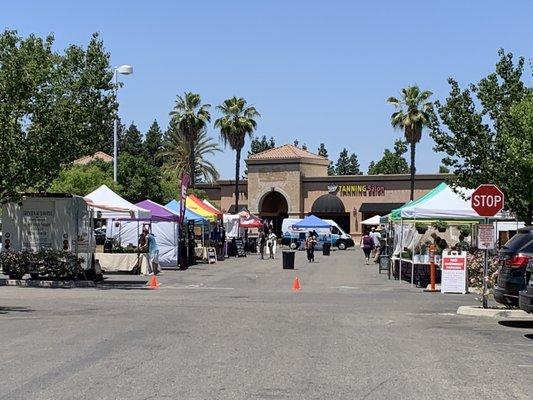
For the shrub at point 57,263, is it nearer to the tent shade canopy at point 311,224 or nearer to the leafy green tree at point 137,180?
the leafy green tree at point 137,180

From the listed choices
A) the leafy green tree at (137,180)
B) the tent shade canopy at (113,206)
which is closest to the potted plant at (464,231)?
the tent shade canopy at (113,206)

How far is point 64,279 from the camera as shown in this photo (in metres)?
23.8

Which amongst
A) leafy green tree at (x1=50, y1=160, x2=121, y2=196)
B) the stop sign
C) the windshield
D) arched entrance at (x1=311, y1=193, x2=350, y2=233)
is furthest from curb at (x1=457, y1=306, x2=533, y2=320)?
arched entrance at (x1=311, y1=193, x2=350, y2=233)

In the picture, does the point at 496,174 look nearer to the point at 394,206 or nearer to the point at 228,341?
the point at 228,341

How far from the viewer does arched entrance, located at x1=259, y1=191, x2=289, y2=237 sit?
3025 inches

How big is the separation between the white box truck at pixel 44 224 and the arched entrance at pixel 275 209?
5214 cm

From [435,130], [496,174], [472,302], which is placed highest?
[435,130]

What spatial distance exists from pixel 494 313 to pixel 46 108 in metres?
13.8

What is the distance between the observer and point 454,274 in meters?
21.7

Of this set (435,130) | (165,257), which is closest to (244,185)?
(165,257)

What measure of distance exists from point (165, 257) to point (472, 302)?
57.3 feet

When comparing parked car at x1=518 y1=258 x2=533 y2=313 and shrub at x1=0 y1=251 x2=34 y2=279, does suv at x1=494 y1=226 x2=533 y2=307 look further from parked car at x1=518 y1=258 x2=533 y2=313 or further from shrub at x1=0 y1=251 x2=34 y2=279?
shrub at x1=0 y1=251 x2=34 y2=279

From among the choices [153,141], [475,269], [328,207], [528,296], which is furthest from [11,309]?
[153,141]

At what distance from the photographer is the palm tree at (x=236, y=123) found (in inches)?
2579
